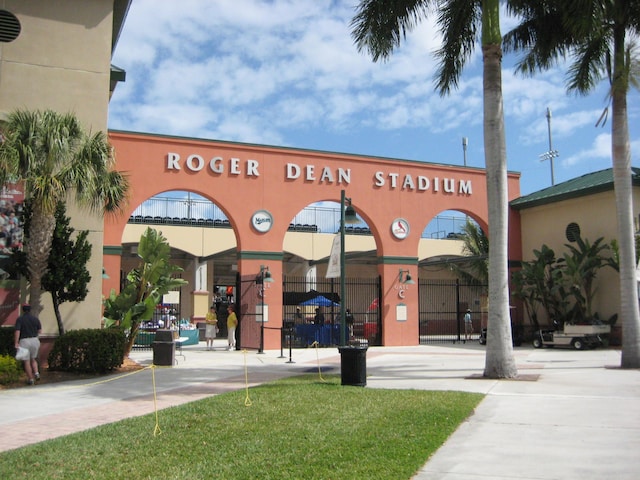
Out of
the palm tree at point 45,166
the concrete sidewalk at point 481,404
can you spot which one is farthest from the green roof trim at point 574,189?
the palm tree at point 45,166

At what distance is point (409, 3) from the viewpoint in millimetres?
15258

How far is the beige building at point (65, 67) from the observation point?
633 inches

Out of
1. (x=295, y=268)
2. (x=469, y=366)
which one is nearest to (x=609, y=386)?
(x=469, y=366)

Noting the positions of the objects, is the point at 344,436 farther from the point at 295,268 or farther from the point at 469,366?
the point at 295,268

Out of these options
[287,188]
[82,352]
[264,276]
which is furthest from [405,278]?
[82,352]

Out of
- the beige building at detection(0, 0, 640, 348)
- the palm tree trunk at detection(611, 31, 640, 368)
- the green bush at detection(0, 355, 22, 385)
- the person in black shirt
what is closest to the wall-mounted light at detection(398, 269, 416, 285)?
the palm tree trunk at detection(611, 31, 640, 368)

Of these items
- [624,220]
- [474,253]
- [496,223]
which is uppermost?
[474,253]

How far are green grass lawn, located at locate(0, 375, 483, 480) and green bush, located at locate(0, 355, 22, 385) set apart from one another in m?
4.71

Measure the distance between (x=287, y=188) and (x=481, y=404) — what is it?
14415mm

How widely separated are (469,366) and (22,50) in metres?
14.1

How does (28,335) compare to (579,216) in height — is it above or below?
below

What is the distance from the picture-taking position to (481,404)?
10414 mm

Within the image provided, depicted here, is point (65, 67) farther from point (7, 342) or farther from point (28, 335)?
point (28, 335)

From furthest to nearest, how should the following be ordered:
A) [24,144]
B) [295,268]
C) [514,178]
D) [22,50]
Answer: [295,268]
[514,178]
[22,50]
[24,144]
